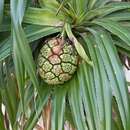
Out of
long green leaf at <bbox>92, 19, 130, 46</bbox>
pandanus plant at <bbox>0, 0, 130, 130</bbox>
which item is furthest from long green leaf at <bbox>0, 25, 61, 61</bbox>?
long green leaf at <bbox>92, 19, 130, 46</bbox>

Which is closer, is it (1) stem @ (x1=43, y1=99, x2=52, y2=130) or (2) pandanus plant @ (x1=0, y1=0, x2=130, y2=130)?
(2) pandanus plant @ (x1=0, y1=0, x2=130, y2=130)

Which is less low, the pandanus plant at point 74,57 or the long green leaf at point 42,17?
the long green leaf at point 42,17

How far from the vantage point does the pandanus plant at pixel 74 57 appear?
0.74 meters

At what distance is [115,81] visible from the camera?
0.74 m

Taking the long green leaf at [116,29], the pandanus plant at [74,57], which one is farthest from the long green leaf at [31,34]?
the long green leaf at [116,29]

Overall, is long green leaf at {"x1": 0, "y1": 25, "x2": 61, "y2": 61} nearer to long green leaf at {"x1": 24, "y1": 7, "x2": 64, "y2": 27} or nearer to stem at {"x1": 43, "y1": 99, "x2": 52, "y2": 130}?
long green leaf at {"x1": 24, "y1": 7, "x2": 64, "y2": 27}

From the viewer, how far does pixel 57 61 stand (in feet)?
2.58

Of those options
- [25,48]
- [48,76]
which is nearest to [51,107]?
[48,76]

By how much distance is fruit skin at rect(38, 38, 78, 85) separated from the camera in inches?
31.0

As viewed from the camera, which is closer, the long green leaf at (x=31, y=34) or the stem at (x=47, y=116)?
the long green leaf at (x=31, y=34)

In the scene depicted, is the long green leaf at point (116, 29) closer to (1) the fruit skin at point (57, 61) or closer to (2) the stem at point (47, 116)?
(1) the fruit skin at point (57, 61)

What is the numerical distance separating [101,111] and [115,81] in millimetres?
70

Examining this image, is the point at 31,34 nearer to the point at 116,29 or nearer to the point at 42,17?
the point at 42,17

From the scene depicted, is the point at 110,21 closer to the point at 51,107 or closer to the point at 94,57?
the point at 94,57
